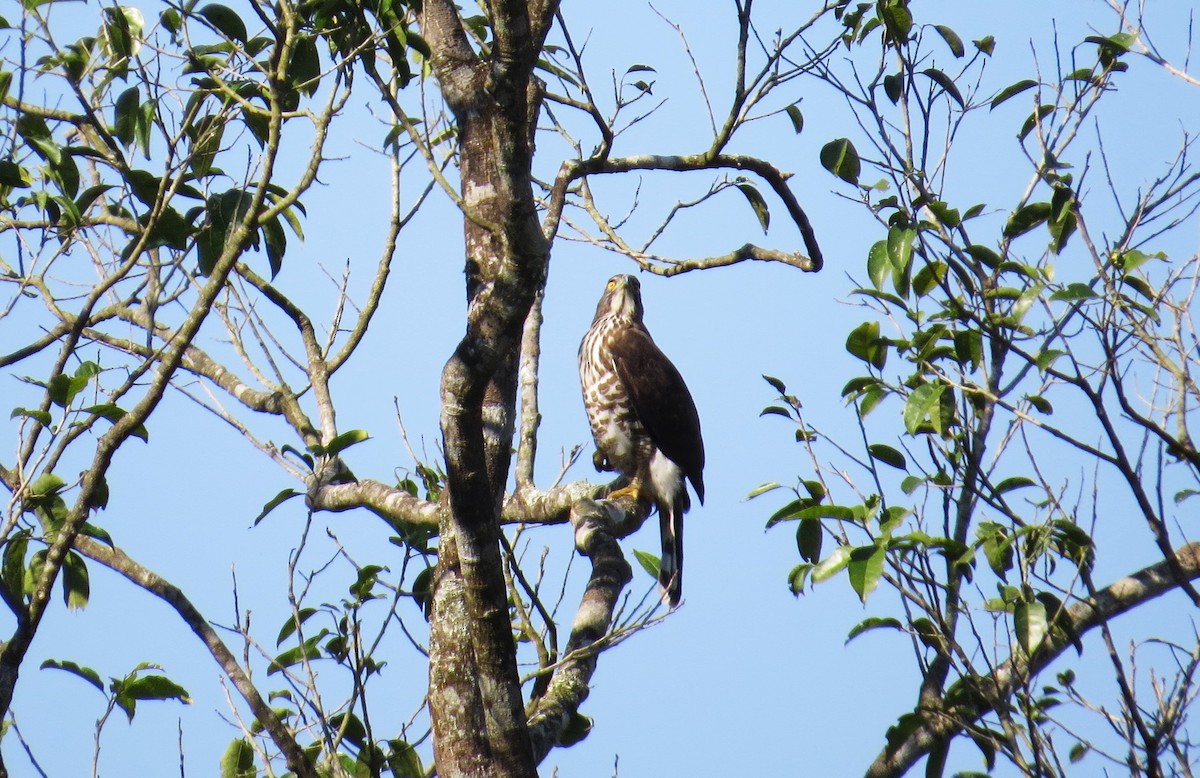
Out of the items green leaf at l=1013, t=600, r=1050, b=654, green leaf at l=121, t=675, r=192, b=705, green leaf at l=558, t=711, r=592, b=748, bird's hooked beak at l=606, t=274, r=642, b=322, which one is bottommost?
green leaf at l=1013, t=600, r=1050, b=654

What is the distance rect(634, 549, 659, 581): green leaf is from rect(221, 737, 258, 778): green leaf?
1248mm

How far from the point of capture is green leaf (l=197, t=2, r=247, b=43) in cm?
278

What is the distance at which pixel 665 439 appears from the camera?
5.35 metres

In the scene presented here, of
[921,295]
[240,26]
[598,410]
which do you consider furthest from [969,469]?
[598,410]

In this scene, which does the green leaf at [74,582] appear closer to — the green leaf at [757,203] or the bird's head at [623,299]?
the green leaf at [757,203]

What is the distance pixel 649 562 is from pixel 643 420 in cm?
194

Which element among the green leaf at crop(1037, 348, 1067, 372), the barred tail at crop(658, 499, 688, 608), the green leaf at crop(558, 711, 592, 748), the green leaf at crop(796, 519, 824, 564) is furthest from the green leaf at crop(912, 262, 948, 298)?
the barred tail at crop(658, 499, 688, 608)

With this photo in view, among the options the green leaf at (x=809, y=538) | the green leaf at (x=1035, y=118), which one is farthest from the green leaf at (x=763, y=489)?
the green leaf at (x=1035, y=118)

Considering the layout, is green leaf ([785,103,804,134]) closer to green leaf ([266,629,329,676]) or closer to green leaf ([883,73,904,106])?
green leaf ([883,73,904,106])

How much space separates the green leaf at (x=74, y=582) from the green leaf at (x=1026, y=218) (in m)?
2.71

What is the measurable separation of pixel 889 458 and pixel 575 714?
109cm

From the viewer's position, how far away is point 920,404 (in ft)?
9.59

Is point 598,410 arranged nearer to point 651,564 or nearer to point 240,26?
point 651,564

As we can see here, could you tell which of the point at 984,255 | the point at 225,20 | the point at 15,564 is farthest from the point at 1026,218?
the point at 15,564
